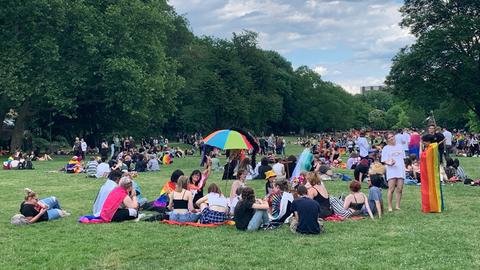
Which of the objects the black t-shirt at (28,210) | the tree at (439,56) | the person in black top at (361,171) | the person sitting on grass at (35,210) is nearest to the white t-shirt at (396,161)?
the person in black top at (361,171)

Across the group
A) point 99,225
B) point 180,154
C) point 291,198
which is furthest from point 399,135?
point 180,154

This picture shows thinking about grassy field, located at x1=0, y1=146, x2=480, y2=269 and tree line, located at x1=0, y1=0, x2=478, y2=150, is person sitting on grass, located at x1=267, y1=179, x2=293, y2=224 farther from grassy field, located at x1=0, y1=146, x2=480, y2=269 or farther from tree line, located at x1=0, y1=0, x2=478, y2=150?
tree line, located at x1=0, y1=0, x2=478, y2=150

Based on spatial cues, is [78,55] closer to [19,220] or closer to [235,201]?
[19,220]

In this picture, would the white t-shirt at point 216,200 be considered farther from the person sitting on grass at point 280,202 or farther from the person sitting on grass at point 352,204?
the person sitting on grass at point 352,204

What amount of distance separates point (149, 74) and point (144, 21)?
373 cm

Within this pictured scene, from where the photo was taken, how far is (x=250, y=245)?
890 centimetres

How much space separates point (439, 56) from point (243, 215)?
3424cm

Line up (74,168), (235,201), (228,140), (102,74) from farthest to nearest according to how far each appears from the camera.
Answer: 1. (102,74)
2. (74,168)
3. (228,140)
4. (235,201)

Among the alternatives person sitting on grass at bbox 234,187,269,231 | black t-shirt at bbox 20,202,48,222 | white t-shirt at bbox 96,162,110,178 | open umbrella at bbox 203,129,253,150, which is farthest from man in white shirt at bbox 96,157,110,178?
person sitting on grass at bbox 234,187,269,231

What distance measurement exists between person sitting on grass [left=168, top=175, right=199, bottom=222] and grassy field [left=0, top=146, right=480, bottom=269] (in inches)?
17.3

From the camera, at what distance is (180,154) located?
3834 centimetres

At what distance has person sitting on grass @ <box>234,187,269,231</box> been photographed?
1030cm

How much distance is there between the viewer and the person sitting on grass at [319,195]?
1142 centimetres

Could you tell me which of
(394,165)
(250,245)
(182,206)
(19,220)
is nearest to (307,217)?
(250,245)
